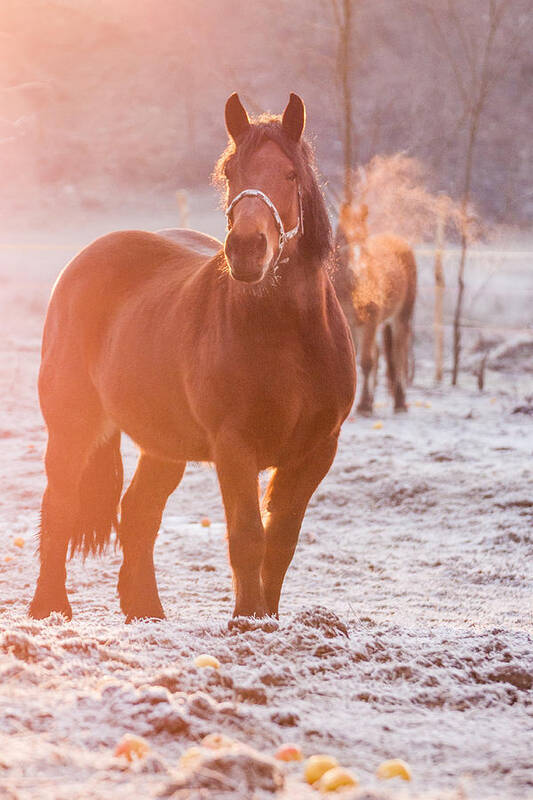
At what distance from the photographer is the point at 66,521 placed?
4133 mm

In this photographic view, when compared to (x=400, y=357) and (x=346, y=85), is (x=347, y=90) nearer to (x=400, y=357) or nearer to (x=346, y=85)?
(x=346, y=85)

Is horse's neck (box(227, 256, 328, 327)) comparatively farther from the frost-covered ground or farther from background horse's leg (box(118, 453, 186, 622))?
background horse's leg (box(118, 453, 186, 622))

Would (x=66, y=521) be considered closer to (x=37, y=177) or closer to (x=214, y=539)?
(x=214, y=539)

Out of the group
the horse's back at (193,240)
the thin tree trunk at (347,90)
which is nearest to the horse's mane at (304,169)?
the horse's back at (193,240)

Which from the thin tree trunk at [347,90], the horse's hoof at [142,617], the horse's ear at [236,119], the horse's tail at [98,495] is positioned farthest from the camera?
the thin tree trunk at [347,90]

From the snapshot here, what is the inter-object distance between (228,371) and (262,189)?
0.63 meters

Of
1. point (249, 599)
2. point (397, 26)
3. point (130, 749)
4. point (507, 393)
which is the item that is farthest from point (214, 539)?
point (397, 26)

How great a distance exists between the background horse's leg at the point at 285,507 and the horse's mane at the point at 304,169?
727mm

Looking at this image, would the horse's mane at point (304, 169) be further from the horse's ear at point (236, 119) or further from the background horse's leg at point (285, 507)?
the background horse's leg at point (285, 507)

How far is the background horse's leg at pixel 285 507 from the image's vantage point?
332 cm

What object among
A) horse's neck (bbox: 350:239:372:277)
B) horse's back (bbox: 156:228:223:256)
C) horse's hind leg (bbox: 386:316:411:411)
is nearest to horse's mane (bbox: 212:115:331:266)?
horse's back (bbox: 156:228:223:256)

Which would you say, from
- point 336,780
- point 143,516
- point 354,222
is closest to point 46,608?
point 143,516

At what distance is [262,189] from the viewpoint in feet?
9.66

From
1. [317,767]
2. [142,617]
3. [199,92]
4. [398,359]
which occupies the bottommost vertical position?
[142,617]
